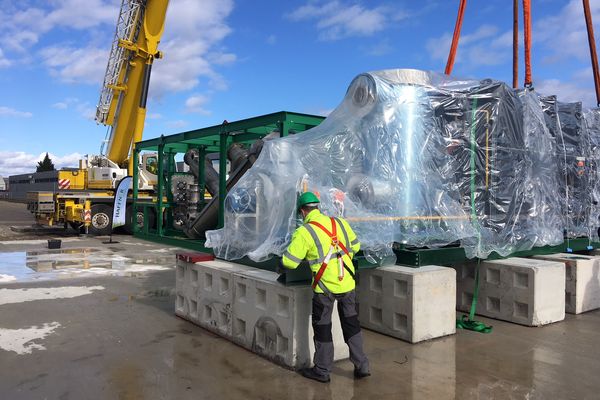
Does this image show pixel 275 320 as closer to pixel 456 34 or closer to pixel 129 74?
pixel 456 34

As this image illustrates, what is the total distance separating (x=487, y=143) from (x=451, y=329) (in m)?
2.15

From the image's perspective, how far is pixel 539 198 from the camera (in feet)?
19.7

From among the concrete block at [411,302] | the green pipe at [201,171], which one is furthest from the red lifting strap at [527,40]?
the green pipe at [201,171]

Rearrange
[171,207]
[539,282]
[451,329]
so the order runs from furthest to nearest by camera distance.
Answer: [171,207] → [539,282] → [451,329]

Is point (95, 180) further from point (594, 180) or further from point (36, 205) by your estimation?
point (594, 180)

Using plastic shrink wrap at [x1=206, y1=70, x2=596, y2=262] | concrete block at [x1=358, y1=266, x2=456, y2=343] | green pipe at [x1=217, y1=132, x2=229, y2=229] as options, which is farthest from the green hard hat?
green pipe at [x1=217, y1=132, x2=229, y2=229]

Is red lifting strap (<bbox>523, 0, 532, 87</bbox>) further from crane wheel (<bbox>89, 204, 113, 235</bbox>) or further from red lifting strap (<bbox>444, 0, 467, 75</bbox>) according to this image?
crane wheel (<bbox>89, 204, 113, 235</bbox>)

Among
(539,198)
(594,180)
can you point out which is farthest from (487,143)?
(594,180)

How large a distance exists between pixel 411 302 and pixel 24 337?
409cm

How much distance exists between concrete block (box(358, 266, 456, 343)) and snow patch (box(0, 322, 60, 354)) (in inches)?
136

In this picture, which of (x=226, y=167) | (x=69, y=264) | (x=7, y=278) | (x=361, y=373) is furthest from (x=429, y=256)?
(x=69, y=264)

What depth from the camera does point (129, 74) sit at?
17297 mm

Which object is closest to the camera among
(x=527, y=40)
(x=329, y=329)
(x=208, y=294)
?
(x=329, y=329)

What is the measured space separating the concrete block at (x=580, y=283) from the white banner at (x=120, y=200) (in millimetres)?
8874
